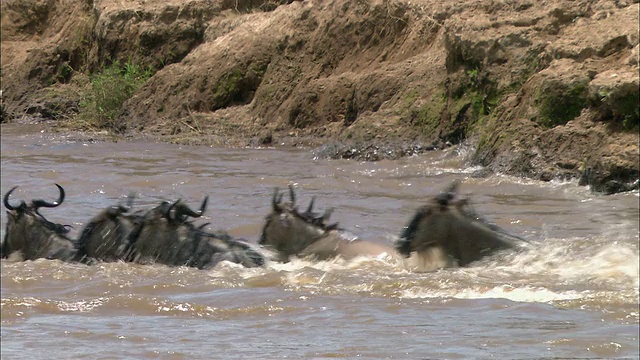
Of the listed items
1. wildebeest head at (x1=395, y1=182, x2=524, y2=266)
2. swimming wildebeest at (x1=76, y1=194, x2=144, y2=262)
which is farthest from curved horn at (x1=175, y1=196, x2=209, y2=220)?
wildebeest head at (x1=395, y1=182, x2=524, y2=266)

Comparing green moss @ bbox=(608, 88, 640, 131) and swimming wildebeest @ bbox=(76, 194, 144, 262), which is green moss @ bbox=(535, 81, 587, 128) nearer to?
green moss @ bbox=(608, 88, 640, 131)

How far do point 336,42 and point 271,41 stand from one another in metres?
1.28

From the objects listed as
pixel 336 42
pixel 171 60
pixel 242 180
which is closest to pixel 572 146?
pixel 242 180

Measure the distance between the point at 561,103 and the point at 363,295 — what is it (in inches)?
211

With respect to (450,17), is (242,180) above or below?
below

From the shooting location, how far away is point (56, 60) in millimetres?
21859

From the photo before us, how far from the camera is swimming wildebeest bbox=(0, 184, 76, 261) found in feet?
26.1

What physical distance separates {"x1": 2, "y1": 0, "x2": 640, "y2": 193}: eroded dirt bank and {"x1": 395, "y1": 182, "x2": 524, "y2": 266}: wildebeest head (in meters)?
3.42

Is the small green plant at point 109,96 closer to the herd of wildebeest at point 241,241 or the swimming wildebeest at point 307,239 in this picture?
the herd of wildebeest at point 241,241

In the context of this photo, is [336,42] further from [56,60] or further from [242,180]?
[56,60]

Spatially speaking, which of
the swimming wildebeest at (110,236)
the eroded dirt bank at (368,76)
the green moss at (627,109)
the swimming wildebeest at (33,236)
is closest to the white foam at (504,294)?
the swimming wildebeest at (110,236)

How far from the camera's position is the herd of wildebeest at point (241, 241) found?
677 cm

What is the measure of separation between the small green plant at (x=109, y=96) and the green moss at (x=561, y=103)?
8.12 metres

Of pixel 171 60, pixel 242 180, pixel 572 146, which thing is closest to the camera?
pixel 572 146
